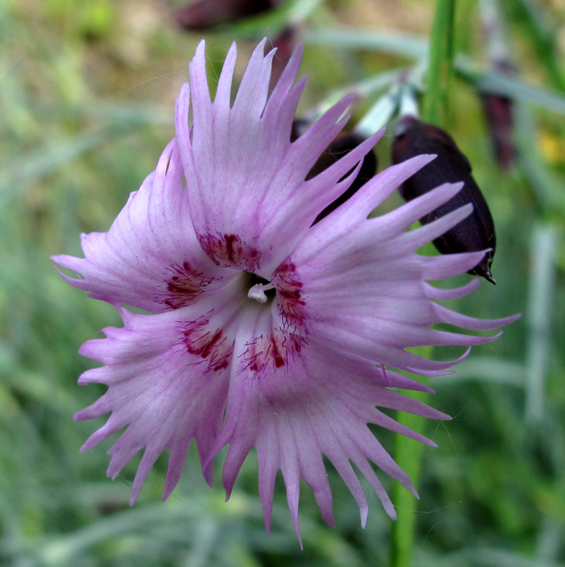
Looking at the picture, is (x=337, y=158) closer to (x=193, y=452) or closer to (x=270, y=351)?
(x=270, y=351)

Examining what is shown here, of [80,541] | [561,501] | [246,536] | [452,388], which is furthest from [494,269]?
[80,541]

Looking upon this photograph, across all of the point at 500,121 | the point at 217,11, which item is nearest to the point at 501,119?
the point at 500,121

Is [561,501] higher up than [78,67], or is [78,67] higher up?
[78,67]

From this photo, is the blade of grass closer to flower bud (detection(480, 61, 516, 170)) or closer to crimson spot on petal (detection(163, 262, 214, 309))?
flower bud (detection(480, 61, 516, 170))

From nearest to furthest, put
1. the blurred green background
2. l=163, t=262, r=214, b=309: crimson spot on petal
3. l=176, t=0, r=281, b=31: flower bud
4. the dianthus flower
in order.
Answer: the dianthus flower → l=163, t=262, r=214, b=309: crimson spot on petal → l=176, t=0, r=281, b=31: flower bud → the blurred green background

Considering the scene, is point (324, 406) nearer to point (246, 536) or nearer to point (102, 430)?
point (102, 430)

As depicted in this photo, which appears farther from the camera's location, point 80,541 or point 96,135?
point 96,135

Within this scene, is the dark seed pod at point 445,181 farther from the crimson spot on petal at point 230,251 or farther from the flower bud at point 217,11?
the flower bud at point 217,11

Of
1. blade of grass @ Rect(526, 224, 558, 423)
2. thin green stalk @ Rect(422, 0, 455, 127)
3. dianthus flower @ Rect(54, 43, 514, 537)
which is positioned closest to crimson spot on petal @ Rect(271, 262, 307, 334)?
dianthus flower @ Rect(54, 43, 514, 537)

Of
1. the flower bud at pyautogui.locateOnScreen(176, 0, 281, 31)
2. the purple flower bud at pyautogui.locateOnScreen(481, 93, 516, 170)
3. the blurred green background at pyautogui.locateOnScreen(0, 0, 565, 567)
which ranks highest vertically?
the flower bud at pyautogui.locateOnScreen(176, 0, 281, 31)
